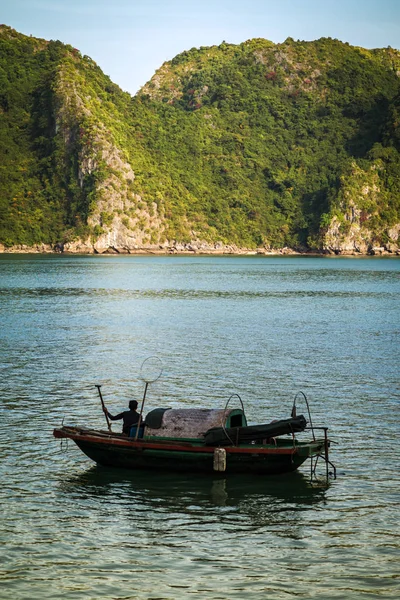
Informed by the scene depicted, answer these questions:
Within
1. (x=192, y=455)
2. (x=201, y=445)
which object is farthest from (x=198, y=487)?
(x=201, y=445)

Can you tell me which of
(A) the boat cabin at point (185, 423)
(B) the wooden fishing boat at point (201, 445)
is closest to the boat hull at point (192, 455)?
(B) the wooden fishing boat at point (201, 445)

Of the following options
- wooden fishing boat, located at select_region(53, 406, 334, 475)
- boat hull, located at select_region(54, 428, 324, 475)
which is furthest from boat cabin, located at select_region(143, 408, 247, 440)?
boat hull, located at select_region(54, 428, 324, 475)

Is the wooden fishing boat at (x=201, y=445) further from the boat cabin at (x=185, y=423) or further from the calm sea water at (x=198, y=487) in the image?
the calm sea water at (x=198, y=487)

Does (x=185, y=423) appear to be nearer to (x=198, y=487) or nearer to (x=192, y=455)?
(x=192, y=455)

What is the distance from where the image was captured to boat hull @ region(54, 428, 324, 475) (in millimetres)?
14766

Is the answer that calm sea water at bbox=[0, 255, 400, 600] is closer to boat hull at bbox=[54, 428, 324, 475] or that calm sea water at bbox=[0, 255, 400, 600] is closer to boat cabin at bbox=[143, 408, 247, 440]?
boat hull at bbox=[54, 428, 324, 475]

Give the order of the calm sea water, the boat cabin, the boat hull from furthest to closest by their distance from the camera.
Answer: the boat cabin, the boat hull, the calm sea water

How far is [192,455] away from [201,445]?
A: 0.26 m

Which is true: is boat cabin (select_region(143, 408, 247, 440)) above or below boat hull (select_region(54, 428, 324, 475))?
above

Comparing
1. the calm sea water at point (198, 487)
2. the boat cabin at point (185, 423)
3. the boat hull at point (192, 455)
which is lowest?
the calm sea water at point (198, 487)

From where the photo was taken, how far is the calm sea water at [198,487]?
10.8m

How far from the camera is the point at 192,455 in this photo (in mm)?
14867

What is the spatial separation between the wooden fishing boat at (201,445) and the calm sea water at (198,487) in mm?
360

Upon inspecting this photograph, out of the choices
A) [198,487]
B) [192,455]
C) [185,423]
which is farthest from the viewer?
[185,423]
